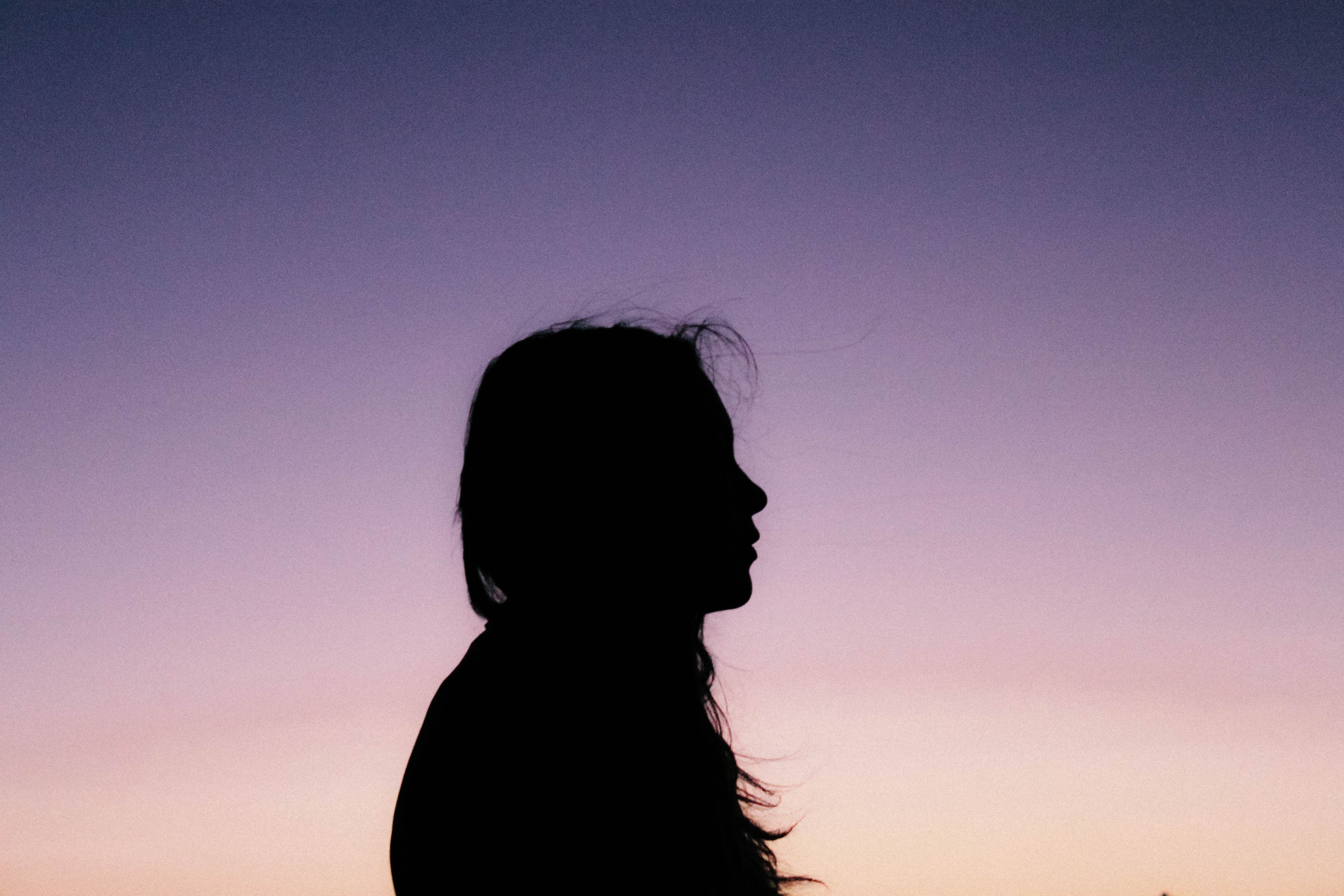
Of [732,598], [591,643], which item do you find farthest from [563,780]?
[732,598]

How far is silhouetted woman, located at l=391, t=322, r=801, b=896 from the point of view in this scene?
1857 millimetres

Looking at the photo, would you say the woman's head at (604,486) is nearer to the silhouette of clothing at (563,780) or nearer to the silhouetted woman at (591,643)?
the silhouetted woman at (591,643)

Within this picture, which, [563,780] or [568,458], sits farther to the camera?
[568,458]

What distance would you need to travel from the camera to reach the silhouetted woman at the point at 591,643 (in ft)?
6.09

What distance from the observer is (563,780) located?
74.9 inches

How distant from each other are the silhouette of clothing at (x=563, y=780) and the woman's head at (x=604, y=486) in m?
0.11

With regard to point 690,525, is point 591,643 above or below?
below

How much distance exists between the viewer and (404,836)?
1873 millimetres

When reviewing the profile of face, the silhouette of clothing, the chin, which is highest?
the profile of face

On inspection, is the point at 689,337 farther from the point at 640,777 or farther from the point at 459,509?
the point at 640,777

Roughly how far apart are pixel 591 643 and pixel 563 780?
31cm

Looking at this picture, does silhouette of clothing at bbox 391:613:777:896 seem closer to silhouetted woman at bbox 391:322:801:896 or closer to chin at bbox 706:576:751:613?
silhouetted woman at bbox 391:322:801:896

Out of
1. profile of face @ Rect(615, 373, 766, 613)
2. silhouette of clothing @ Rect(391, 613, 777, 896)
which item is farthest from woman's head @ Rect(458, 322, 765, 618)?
silhouette of clothing @ Rect(391, 613, 777, 896)

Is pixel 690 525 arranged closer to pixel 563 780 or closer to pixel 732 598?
pixel 732 598
